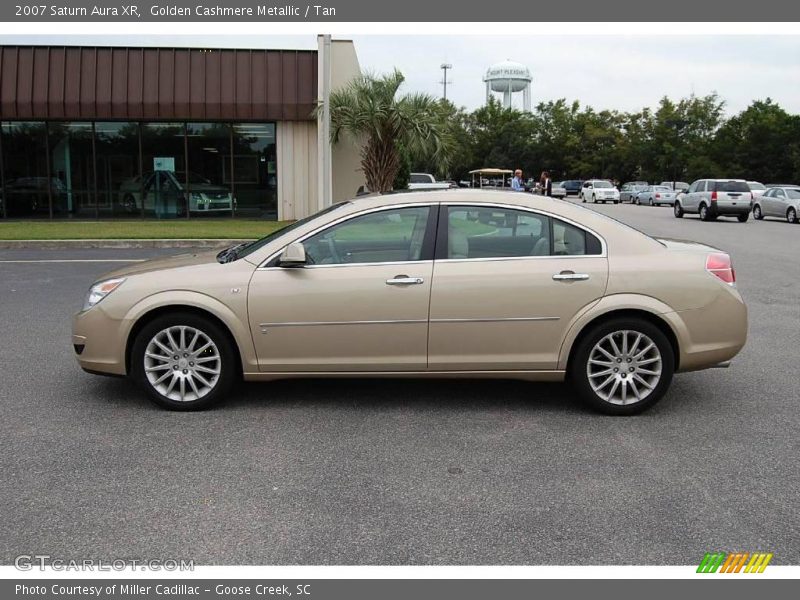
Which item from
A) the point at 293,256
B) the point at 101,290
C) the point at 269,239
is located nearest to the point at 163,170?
the point at 101,290

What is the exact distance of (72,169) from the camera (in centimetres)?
2366

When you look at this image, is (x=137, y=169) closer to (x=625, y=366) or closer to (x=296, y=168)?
(x=296, y=168)

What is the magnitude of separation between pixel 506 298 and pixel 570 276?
481mm

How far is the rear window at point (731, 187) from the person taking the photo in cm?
2908

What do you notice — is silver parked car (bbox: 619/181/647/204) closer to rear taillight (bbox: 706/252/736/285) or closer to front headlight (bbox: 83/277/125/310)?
rear taillight (bbox: 706/252/736/285)

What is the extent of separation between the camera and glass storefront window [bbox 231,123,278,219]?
23.8 metres

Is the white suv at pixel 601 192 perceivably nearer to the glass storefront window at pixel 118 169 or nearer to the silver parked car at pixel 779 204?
the silver parked car at pixel 779 204

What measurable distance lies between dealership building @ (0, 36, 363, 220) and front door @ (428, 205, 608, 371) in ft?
56.5

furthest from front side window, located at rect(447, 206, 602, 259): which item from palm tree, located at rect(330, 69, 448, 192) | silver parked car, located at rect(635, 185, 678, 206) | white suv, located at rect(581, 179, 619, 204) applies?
white suv, located at rect(581, 179, 619, 204)

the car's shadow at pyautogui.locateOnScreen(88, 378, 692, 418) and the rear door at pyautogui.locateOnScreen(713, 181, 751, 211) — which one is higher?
the rear door at pyautogui.locateOnScreen(713, 181, 751, 211)

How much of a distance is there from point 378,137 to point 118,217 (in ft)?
28.2

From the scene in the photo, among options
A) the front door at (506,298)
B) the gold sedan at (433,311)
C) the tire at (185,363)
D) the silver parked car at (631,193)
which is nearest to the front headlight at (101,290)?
the gold sedan at (433,311)

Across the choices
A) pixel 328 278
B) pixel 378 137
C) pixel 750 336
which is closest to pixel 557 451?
pixel 328 278

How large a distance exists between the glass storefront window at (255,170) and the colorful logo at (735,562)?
2178 cm
